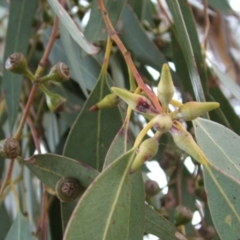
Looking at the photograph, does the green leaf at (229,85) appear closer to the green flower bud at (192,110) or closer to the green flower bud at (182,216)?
the green flower bud at (182,216)

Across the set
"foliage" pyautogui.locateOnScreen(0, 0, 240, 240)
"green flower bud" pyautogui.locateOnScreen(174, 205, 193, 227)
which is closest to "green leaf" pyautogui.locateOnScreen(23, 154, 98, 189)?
"foliage" pyautogui.locateOnScreen(0, 0, 240, 240)

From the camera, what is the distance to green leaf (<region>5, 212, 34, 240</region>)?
78cm

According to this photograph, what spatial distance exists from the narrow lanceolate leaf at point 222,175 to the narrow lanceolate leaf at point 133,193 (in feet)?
0.24

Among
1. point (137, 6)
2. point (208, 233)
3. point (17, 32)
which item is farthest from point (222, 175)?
point (137, 6)

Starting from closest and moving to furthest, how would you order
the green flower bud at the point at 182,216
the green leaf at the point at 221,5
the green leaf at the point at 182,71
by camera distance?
the green flower bud at the point at 182,216 → the green leaf at the point at 182,71 → the green leaf at the point at 221,5

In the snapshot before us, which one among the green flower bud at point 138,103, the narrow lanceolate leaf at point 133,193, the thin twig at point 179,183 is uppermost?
the green flower bud at point 138,103

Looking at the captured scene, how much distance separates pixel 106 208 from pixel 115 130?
290 millimetres

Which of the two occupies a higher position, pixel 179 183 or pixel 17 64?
pixel 17 64

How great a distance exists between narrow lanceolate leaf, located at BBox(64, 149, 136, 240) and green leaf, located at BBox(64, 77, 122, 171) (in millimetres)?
232

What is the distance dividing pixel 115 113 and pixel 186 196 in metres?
0.29

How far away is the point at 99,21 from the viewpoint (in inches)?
33.5

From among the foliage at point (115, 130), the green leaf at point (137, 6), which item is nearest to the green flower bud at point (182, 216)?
the foliage at point (115, 130)

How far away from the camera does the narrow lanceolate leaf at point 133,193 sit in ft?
1.88

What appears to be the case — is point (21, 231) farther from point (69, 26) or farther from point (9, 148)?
point (69, 26)
